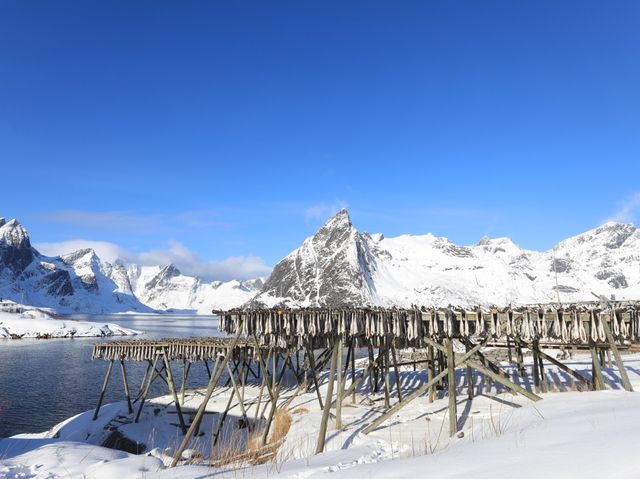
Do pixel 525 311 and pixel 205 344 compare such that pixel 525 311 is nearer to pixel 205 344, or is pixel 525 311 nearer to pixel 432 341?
pixel 432 341

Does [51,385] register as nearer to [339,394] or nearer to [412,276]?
[339,394]

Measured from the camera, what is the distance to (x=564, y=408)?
887 centimetres

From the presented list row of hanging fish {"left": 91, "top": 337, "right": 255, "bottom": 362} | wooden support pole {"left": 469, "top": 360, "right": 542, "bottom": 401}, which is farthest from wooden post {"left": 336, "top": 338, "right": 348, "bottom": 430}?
row of hanging fish {"left": 91, "top": 337, "right": 255, "bottom": 362}

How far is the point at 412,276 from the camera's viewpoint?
157 m

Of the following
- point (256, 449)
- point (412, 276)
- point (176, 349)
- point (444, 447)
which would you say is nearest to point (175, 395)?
point (176, 349)

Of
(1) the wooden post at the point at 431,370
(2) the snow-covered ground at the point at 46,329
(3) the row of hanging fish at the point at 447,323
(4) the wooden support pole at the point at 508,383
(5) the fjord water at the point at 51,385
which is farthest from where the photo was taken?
(2) the snow-covered ground at the point at 46,329

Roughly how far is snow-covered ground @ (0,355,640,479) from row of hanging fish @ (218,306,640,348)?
171 cm

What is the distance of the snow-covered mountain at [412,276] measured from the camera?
130 meters

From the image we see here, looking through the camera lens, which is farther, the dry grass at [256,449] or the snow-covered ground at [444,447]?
the dry grass at [256,449]

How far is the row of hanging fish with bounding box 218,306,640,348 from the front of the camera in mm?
11180

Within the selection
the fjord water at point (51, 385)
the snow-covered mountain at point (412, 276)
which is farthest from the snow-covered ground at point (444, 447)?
the snow-covered mountain at point (412, 276)

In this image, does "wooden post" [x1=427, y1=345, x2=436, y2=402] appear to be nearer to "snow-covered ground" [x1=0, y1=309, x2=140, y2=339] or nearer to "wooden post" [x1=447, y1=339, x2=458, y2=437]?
"wooden post" [x1=447, y1=339, x2=458, y2=437]

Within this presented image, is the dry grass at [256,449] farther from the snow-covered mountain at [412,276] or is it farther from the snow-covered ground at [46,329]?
the snow-covered mountain at [412,276]

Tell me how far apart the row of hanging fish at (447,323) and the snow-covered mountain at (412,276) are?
108 meters
